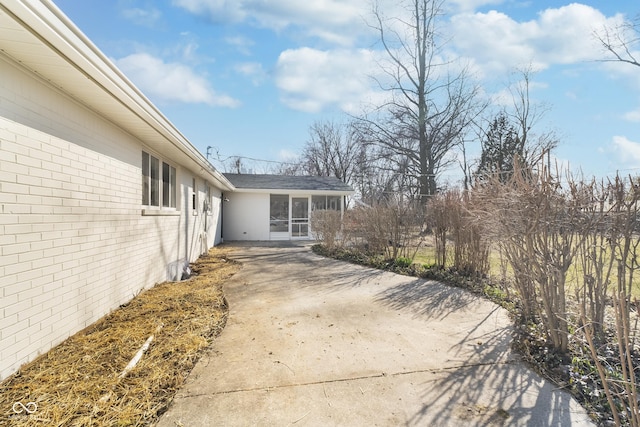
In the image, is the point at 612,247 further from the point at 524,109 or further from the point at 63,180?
the point at 524,109

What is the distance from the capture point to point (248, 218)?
14828 millimetres

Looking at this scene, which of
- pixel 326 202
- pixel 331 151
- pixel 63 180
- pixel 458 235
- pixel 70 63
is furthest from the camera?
pixel 331 151

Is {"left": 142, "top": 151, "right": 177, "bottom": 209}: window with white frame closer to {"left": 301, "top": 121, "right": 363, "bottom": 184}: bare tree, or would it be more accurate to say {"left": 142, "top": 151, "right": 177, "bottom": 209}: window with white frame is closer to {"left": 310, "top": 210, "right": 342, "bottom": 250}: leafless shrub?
{"left": 310, "top": 210, "right": 342, "bottom": 250}: leafless shrub

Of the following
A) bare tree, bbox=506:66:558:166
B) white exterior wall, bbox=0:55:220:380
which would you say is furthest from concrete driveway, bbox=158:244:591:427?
bare tree, bbox=506:66:558:166

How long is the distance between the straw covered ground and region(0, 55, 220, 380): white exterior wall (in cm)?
23

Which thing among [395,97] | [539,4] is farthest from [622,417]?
[395,97]

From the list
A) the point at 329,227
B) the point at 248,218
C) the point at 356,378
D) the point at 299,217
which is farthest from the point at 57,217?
the point at 299,217

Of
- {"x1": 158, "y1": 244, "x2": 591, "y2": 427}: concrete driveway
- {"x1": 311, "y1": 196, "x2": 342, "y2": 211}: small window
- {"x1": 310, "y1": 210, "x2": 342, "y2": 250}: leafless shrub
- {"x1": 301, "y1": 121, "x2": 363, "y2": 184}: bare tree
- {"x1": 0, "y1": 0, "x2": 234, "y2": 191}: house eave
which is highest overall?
{"x1": 301, "y1": 121, "x2": 363, "y2": 184}: bare tree

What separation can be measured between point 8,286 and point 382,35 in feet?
73.0

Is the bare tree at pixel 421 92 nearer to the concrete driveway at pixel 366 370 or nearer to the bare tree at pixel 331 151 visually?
the bare tree at pixel 331 151

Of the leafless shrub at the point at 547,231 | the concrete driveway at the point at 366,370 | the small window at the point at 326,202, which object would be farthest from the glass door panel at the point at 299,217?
the leafless shrub at the point at 547,231

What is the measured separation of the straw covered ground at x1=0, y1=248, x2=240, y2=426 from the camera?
83.4 inches

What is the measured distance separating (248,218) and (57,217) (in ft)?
38.4

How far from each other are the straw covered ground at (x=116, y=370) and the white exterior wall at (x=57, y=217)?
0.23 meters
